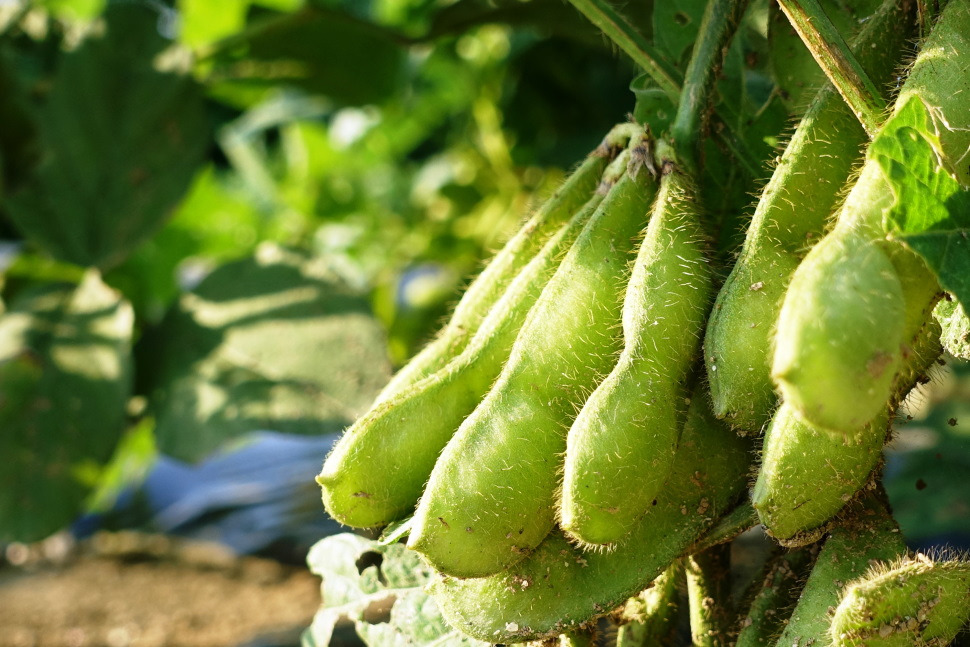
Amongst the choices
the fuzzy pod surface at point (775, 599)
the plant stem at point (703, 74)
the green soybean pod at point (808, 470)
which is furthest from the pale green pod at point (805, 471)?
the plant stem at point (703, 74)

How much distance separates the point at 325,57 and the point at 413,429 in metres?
1.32

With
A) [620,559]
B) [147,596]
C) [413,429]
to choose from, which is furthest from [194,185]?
[620,559]

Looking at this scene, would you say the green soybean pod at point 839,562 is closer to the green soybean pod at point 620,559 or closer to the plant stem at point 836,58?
the green soybean pod at point 620,559

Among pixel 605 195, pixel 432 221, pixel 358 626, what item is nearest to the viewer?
pixel 605 195

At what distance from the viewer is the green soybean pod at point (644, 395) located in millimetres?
505

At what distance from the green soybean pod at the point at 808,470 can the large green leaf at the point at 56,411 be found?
106 cm

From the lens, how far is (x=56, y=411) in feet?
4.29

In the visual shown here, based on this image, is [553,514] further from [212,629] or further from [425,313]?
[425,313]

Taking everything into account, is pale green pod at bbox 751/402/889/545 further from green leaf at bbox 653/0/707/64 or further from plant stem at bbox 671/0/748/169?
green leaf at bbox 653/0/707/64

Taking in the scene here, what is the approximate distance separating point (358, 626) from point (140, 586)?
4.20 ft

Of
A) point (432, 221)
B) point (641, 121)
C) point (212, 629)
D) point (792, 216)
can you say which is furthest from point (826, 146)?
point (432, 221)

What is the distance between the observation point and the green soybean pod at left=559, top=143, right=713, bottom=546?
51 cm

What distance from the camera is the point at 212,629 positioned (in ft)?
5.21

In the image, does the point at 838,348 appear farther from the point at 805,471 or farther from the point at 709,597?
the point at 709,597
